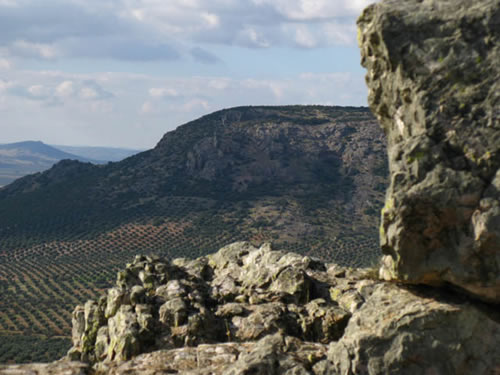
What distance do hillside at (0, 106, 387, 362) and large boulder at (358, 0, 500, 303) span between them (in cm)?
5025

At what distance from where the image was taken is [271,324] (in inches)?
663

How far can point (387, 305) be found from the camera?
11.6 m

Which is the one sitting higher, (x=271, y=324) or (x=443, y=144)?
(x=443, y=144)

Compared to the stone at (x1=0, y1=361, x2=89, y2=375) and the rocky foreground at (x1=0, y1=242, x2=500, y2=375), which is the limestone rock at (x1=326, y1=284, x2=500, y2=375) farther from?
the stone at (x1=0, y1=361, x2=89, y2=375)

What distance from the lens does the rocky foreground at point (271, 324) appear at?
10.8 meters

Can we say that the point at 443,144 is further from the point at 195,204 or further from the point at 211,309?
the point at 195,204

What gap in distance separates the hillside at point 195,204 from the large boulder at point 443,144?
165 ft

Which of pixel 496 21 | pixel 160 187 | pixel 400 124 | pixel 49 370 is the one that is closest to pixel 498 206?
pixel 400 124

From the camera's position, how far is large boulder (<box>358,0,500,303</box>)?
1030 centimetres

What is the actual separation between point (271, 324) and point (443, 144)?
28.4ft

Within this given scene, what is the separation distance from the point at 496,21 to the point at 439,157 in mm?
3232

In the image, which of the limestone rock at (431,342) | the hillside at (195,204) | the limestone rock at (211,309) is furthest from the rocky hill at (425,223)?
the hillside at (195,204)

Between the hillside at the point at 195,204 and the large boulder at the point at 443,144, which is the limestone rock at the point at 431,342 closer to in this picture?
the large boulder at the point at 443,144

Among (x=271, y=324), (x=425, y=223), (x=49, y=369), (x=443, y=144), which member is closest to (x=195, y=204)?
(x=271, y=324)
